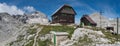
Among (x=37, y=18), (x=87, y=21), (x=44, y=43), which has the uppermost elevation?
(x=37, y=18)

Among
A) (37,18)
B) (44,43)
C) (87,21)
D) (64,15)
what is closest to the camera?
(44,43)

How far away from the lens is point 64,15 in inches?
3189

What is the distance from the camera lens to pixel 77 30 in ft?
181

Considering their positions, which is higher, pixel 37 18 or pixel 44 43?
pixel 37 18

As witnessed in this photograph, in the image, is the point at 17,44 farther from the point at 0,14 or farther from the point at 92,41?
the point at 0,14

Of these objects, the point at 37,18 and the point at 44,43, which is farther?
the point at 37,18

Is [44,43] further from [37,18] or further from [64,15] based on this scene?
[37,18]

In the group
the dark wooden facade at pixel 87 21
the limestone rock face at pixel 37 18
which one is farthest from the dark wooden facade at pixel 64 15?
the limestone rock face at pixel 37 18

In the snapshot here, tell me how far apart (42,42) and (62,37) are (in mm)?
5343

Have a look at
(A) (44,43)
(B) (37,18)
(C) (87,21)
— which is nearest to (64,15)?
(C) (87,21)

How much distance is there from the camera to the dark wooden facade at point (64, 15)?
80000mm

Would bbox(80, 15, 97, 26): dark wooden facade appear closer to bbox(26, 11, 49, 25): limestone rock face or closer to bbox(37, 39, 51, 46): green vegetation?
bbox(37, 39, 51, 46): green vegetation

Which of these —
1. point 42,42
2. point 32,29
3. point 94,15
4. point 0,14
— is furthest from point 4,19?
point 42,42

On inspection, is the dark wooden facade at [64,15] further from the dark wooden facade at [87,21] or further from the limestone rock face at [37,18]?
the limestone rock face at [37,18]
